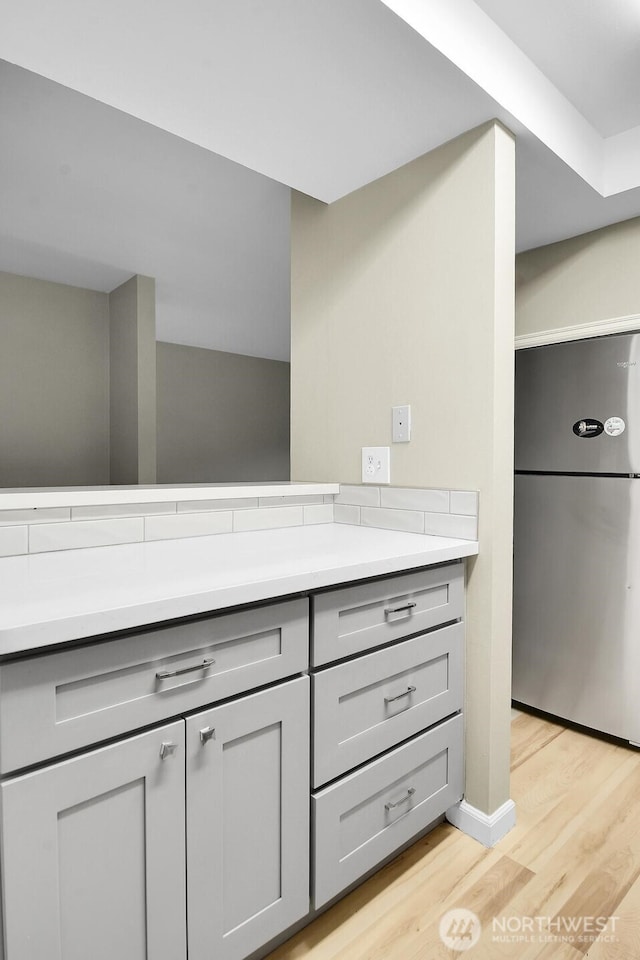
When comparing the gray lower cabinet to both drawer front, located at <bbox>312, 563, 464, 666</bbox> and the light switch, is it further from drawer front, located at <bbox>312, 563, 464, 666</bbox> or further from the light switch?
the light switch

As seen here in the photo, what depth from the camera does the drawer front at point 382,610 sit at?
47.2 inches

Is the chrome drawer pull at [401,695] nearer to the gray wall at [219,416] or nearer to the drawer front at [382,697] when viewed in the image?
the drawer front at [382,697]

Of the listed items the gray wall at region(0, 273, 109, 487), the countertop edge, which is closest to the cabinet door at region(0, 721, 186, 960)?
the countertop edge

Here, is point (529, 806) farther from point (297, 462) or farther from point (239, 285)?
point (239, 285)

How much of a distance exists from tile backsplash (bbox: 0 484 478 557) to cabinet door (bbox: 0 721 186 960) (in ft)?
2.32

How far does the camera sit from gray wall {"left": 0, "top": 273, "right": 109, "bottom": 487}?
3848 mm

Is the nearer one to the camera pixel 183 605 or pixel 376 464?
pixel 183 605

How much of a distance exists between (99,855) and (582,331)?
228cm

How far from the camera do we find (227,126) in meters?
1.58

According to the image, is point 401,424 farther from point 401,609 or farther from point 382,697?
point 382,697

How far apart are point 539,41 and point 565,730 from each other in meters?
2.39

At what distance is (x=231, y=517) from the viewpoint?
1794 millimetres

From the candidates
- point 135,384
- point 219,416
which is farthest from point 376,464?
point 219,416

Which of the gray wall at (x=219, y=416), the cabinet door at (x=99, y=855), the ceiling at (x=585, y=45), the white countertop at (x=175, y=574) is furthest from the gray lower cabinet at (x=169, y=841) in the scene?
the gray wall at (x=219, y=416)
